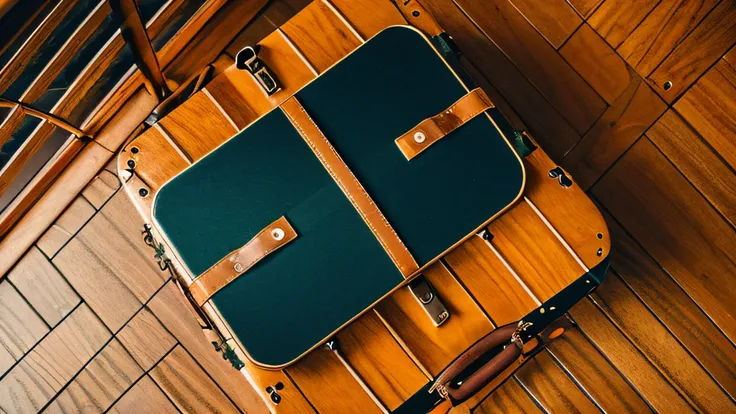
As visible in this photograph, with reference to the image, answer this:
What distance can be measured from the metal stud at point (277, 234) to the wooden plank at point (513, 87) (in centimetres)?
106

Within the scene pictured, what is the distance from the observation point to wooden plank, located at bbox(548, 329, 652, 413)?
6.08ft

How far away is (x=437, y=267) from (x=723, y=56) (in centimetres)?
147

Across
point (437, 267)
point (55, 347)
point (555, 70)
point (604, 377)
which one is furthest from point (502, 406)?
point (55, 347)

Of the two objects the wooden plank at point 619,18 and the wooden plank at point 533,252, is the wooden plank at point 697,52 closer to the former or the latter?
the wooden plank at point 619,18

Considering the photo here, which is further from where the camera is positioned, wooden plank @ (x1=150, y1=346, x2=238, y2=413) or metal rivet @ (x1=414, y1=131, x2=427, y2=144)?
wooden plank @ (x1=150, y1=346, x2=238, y2=413)

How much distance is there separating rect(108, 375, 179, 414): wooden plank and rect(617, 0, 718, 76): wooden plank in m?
2.18

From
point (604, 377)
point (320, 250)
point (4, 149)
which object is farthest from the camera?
point (4, 149)

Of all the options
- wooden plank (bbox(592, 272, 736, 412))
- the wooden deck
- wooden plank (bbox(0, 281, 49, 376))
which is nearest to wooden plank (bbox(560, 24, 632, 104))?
the wooden deck

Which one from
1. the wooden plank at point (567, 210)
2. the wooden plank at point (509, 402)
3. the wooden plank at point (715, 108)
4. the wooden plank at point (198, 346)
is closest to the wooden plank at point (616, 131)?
the wooden plank at point (715, 108)

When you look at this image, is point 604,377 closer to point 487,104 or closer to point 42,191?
point 487,104

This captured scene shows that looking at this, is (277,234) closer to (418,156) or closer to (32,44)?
(418,156)

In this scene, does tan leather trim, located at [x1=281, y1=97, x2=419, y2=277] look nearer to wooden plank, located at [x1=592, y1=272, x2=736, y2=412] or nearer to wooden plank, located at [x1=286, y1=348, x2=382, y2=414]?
wooden plank, located at [x1=286, y1=348, x2=382, y2=414]

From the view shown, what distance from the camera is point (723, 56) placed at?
6.31 feet

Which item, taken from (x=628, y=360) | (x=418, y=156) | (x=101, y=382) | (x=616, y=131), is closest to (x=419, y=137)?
(x=418, y=156)
